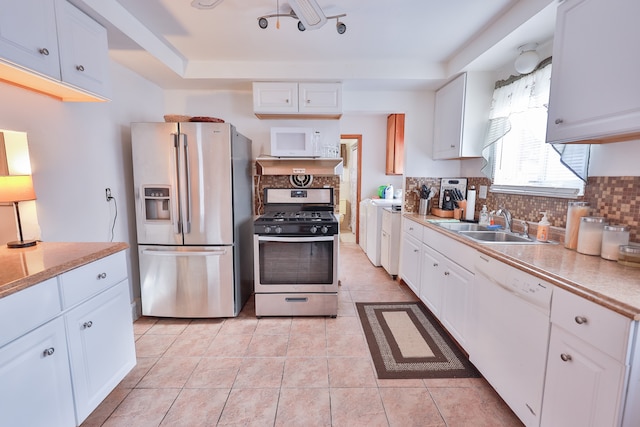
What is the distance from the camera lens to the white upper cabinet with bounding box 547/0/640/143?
1.16 meters

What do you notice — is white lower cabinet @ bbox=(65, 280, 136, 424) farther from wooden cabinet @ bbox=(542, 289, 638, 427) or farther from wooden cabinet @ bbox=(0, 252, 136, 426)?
wooden cabinet @ bbox=(542, 289, 638, 427)

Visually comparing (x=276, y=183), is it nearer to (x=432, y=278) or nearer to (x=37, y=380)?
(x=432, y=278)

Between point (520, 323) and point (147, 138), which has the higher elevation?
point (147, 138)

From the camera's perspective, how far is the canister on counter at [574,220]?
160cm

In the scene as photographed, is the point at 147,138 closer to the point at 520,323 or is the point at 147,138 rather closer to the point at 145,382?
the point at 145,382

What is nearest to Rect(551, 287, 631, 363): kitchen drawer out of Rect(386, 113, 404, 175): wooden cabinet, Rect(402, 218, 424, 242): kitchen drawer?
Rect(402, 218, 424, 242): kitchen drawer

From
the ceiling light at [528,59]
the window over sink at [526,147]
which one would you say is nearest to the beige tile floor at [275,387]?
the window over sink at [526,147]

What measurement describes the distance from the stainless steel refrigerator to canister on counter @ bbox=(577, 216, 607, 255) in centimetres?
235

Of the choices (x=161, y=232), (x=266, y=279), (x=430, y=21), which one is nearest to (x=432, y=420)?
(x=266, y=279)

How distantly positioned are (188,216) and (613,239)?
2.73m

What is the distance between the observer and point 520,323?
1.38m

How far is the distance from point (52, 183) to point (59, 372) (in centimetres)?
116

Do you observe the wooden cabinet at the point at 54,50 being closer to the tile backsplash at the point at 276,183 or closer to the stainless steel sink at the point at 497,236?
the tile backsplash at the point at 276,183

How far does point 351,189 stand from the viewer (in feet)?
21.1
